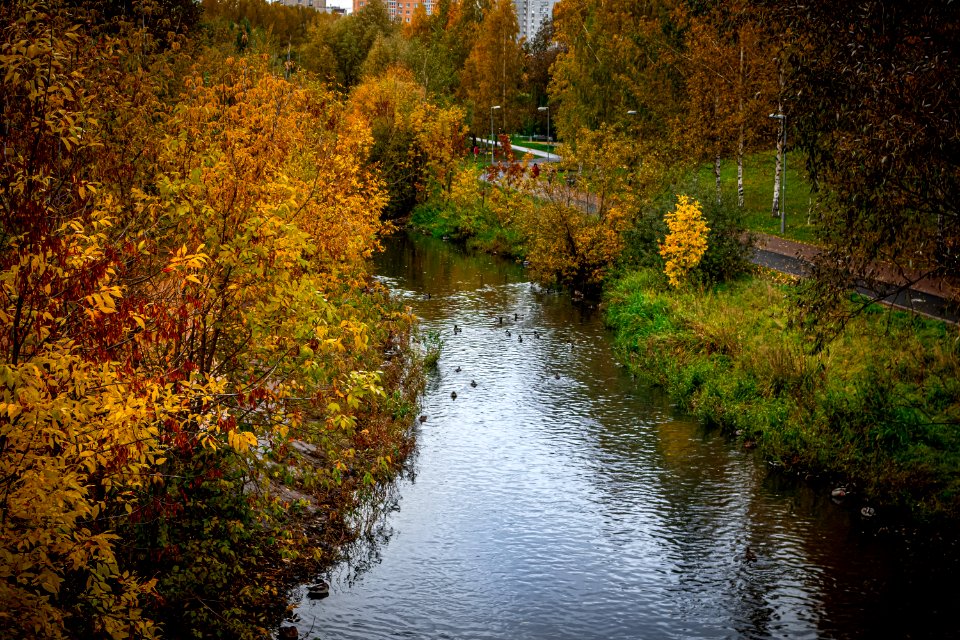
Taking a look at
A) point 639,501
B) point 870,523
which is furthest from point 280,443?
point 870,523

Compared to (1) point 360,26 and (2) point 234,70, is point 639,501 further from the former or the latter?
(1) point 360,26

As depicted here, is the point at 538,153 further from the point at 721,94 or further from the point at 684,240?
the point at 684,240

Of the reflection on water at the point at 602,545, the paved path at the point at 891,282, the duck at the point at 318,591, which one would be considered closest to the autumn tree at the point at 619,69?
the paved path at the point at 891,282

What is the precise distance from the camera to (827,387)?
2281cm

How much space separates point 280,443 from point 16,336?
502 cm

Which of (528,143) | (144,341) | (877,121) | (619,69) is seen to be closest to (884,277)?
(877,121)

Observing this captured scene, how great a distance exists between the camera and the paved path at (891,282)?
24033mm

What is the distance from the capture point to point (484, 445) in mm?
22547

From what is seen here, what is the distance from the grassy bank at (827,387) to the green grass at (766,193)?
9.77 m

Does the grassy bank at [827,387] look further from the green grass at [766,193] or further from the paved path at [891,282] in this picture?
the green grass at [766,193]

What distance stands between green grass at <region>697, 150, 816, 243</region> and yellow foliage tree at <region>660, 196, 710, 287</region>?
3.54m

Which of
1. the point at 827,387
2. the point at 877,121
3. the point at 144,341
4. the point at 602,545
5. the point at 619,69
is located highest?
the point at 619,69

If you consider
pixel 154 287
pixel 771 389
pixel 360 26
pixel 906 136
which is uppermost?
pixel 360 26

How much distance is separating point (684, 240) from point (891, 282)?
1392 centimetres
